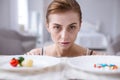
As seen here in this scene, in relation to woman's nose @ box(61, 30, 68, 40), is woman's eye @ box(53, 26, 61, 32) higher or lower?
higher

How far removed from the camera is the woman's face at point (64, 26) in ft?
1.12

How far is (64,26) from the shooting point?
1.12 feet

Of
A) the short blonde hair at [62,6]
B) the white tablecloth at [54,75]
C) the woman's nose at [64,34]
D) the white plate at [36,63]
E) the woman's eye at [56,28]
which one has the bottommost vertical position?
the white tablecloth at [54,75]

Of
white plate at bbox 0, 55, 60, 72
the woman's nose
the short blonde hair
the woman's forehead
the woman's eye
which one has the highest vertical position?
the short blonde hair

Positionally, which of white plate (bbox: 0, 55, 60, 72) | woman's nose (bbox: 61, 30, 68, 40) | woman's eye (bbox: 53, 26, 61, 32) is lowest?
white plate (bbox: 0, 55, 60, 72)

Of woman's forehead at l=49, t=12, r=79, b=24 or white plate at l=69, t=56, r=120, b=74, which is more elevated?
woman's forehead at l=49, t=12, r=79, b=24

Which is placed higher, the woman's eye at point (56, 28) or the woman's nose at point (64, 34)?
the woman's eye at point (56, 28)

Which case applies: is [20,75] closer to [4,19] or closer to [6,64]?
[6,64]

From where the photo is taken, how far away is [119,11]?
1752 millimetres

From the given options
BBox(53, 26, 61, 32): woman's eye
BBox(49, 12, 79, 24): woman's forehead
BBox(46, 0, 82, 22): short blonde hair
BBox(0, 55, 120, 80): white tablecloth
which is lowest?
BBox(0, 55, 120, 80): white tablecloth

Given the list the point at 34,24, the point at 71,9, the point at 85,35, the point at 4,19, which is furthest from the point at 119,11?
the point at 71,9

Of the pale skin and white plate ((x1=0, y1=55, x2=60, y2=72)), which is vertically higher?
the pale skin

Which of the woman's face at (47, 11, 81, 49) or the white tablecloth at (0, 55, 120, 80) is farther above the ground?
the woman's face at (47, 11, 81, 49)

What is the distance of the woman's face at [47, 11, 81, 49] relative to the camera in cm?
34
